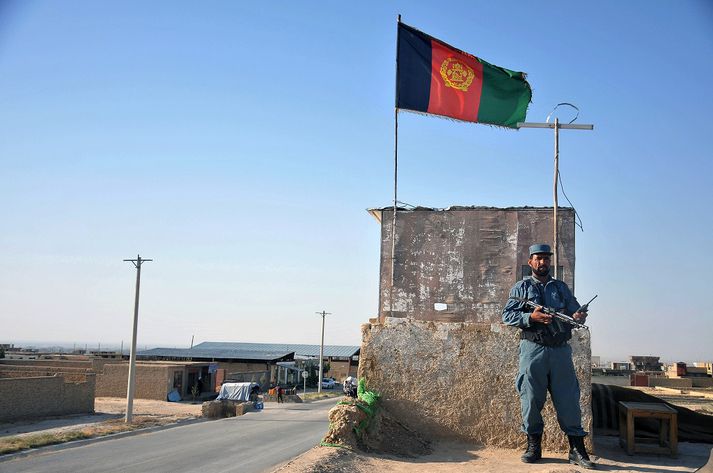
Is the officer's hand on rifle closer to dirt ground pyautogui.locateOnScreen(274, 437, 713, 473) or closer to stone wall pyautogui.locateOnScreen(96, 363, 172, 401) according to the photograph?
dirt ground pyautogui.locateOnScreen(274, 437, 713, 473)

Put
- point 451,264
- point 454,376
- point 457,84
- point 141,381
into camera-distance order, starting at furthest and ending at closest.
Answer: point 141,381, point 451,264, point 457,84, point 454,376

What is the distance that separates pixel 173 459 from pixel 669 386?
40.2 m

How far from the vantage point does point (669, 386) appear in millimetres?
45156

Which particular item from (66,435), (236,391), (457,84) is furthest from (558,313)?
(236,391)

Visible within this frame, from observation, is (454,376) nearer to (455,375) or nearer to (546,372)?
(455,375)

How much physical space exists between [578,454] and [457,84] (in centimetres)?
643

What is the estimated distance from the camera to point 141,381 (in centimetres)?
4188

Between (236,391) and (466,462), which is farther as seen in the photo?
(236,391)

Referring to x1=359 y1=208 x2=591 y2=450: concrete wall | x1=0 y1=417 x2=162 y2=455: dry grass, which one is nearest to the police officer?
x1=359 y1=208 x2=591 y2=450: concrete wall

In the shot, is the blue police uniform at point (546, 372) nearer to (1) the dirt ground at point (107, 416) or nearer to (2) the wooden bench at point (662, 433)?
(2) the wooden bench at point (662, 433)

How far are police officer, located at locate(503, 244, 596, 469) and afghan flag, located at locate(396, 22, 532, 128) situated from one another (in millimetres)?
4449

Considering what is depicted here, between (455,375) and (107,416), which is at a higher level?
(455,375)

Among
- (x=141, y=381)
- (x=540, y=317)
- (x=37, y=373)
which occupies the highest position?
(x=540, y=317)

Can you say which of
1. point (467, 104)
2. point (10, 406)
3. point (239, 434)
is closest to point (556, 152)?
point (467, 104)
